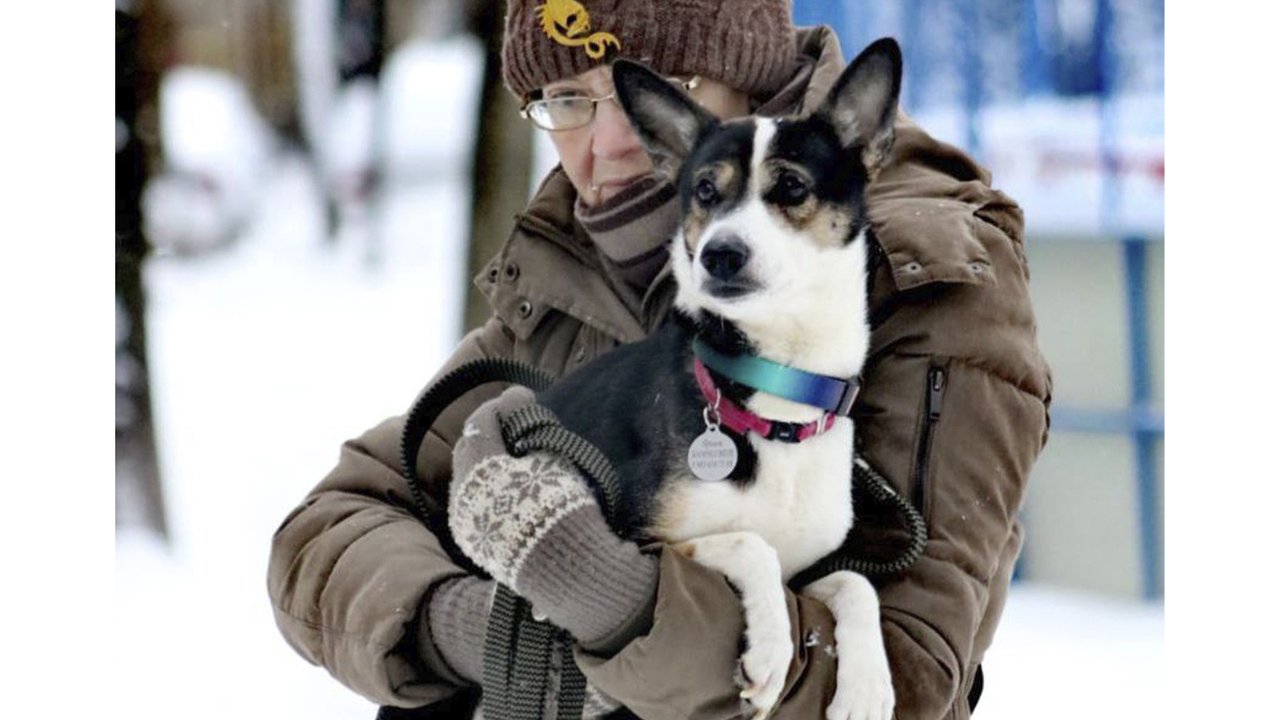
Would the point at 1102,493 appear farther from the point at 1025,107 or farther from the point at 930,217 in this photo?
the point at 930,217

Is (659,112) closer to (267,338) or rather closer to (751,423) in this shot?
(751,423)

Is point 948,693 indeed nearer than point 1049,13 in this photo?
Yes

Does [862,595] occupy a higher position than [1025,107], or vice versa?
[1025,107]

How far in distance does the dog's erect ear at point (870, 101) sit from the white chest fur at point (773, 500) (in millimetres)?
292

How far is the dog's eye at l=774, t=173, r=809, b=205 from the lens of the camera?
1219 millimetres

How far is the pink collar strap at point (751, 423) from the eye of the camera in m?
1.18

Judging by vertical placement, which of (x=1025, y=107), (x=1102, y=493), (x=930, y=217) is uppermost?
(x=1025, y=107)

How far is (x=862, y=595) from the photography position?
3.72ft

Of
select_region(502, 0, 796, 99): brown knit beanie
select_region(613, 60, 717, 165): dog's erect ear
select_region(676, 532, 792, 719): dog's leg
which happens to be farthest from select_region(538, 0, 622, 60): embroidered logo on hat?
select_region(676, 532, 792, 719): dog's leg

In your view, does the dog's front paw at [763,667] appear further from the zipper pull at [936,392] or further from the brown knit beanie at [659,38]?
the brown knit beanie at [659,38]

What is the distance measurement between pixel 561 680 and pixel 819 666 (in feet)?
0.76

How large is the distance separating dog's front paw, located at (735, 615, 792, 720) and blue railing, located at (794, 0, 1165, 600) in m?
0.97
